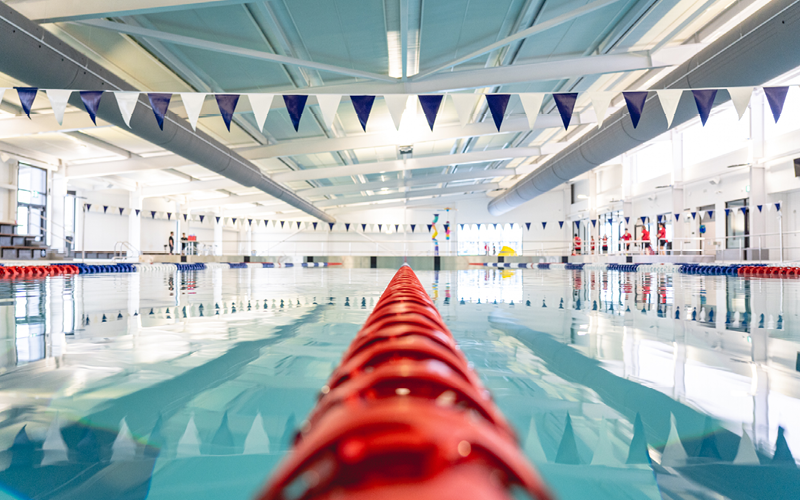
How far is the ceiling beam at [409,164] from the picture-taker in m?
15.0

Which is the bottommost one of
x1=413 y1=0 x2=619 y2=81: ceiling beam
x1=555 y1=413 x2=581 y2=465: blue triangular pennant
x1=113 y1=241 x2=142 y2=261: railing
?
x1=555 y1=413 x2=581 y2=465: blue triangular pennant

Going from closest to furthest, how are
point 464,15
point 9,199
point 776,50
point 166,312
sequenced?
point 166,312 < point 776,50 < point 464,15 < point 9,199

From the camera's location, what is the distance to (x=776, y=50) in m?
5.02

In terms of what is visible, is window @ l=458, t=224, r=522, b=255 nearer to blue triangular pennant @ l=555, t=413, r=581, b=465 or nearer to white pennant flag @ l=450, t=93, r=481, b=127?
white pennant flag @ l=450, t=93, r=481, b=127

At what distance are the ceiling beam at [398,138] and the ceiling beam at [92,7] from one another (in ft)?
22.8

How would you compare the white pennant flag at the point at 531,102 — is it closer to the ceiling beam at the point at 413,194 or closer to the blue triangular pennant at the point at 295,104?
the blue triangular pennant at the point at 295,104

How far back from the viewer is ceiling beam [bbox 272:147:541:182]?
1496 cm

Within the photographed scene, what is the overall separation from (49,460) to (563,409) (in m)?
1.45

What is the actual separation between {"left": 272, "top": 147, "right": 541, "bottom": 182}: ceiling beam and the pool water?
12101 mm

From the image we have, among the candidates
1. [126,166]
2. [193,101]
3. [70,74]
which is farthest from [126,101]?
[126,166]

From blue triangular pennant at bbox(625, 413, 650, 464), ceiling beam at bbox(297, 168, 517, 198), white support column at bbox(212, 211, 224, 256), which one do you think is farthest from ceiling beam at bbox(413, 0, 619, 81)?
white support column at bbox(212, 211, 224, 256)

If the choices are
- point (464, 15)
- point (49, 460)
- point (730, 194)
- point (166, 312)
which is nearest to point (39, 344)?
point (166, 312)

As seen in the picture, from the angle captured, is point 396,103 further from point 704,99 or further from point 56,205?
point 56,205

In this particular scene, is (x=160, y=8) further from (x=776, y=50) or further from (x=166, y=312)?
(x=776, y=50)
